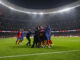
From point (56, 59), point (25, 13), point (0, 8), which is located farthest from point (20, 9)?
point (56, 59)

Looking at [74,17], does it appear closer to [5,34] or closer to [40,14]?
[40,14]

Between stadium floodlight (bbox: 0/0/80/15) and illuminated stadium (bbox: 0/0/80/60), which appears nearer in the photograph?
illuminated stadium (bbox: 0/0/80/60)

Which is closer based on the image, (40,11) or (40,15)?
(40,11)

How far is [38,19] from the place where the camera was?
59969 millimetres

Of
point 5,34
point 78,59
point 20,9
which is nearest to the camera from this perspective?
point 78,59

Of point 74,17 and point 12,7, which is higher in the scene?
point 12,7

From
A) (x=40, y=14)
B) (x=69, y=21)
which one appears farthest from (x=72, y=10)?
(x=40, y=14)

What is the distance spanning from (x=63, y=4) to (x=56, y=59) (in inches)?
1904

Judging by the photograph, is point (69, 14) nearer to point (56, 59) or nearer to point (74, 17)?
point (74, 17)

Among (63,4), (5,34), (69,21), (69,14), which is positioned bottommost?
(5,34)

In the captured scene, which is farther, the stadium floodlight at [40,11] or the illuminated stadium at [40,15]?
the stadium floodlight at [40,11]

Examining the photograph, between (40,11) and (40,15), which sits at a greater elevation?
(40,11)

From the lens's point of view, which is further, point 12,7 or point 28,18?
point 28,18

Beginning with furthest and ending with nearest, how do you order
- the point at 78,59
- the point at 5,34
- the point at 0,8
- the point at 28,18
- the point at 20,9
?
the point at 28,18
the point at 20,9
the point at 0,8
the point at 5,34
the point at 78,59
